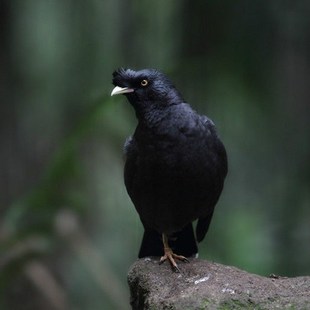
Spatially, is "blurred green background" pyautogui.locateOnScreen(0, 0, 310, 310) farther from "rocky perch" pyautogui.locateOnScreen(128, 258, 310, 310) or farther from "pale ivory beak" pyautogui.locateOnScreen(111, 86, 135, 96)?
"rocky perch" pyautogui.locateOnScreen(128, 258, 310, 310)

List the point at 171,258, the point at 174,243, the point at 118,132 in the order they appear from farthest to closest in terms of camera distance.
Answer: the point at 118,132 → the point at 174,243 → the point at 171,258

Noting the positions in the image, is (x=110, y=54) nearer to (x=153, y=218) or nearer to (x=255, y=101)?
(x=255, y=101)

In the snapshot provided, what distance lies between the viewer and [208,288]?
226 inches

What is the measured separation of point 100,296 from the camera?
10641 millimetres

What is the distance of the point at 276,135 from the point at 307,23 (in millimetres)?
1455

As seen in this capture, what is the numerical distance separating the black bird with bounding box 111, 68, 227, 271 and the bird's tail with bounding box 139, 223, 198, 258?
0.25 meters

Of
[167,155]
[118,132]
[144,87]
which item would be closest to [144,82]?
[144,87]

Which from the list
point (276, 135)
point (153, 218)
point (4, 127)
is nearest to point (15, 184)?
point (4, 127)

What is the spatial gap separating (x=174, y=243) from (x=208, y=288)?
1.26 metres

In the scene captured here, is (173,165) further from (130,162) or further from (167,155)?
(130,162)

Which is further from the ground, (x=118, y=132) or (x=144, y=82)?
(x=144, y=82)

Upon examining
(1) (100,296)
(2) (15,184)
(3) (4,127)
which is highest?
(3) (4,127)

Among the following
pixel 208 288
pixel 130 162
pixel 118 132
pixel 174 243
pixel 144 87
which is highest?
pixel 144 87

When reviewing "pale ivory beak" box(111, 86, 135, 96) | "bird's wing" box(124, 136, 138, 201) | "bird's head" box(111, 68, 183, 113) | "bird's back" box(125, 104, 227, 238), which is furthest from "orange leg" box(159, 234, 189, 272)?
"pale ivory beak" box(111, 86, 135, 96)
